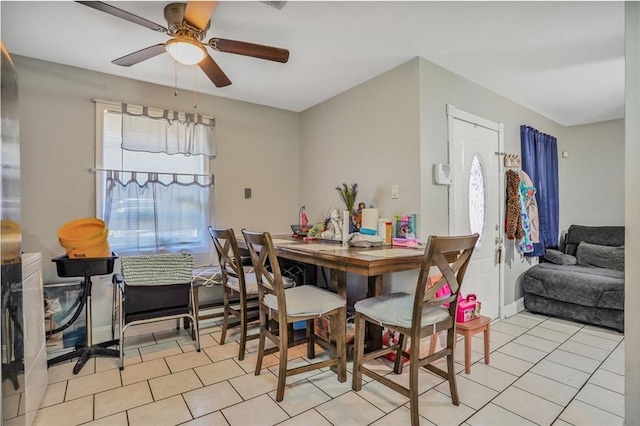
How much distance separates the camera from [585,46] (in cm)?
251

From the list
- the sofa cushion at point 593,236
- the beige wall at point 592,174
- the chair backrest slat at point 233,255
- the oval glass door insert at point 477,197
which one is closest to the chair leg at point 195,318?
the chair backrest slat at point 233,255

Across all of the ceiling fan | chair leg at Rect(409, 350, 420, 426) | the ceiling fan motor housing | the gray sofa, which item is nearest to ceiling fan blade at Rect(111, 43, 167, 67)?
the ceiling fan

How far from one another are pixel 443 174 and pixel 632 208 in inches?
53.9

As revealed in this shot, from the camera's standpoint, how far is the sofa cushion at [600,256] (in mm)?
3752

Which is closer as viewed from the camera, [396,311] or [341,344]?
[396,311]

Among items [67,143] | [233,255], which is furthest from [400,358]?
[67,143]

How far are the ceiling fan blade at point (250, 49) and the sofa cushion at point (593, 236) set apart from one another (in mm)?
4539

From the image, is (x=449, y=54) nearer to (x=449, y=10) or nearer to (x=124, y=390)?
(x=449, y=10)

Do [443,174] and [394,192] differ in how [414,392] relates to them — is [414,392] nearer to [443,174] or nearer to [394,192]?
[394,192]

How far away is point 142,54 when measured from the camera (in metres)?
2.22

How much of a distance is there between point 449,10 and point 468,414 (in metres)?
2.42

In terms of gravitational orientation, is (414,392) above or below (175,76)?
below

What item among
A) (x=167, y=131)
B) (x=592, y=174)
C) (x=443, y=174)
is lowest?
(x=443, y=174)

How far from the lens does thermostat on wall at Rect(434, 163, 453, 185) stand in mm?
2775
